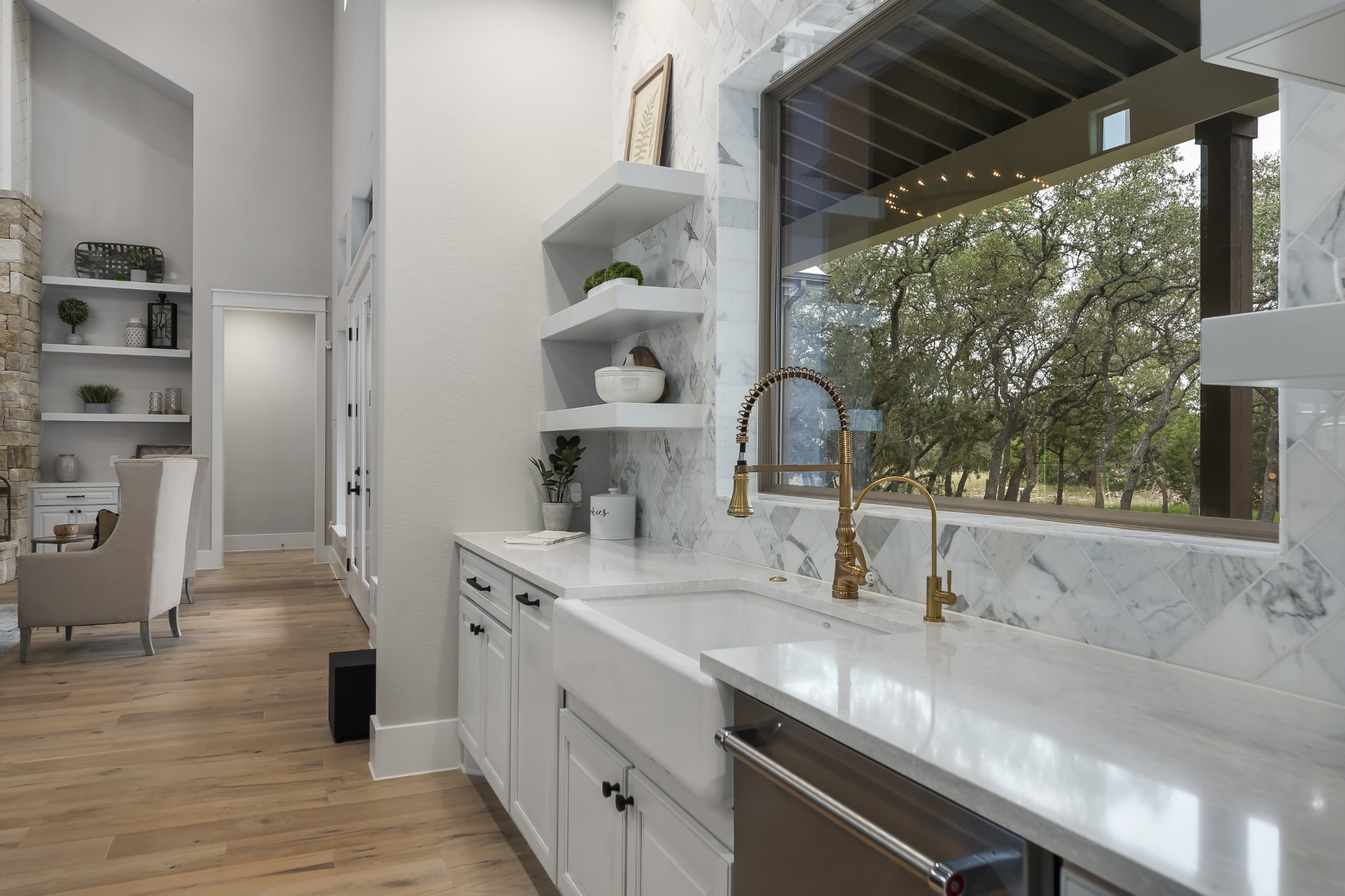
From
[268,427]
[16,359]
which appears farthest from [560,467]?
[268,427]

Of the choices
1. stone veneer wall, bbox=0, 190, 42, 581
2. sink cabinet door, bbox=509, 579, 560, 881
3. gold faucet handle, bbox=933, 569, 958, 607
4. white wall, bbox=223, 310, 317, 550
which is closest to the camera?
gold faucet handle, bbox=933, 569, 958, 607

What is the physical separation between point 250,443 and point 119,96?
3.50 metres

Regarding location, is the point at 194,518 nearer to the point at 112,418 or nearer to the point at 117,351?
the point at 112,418

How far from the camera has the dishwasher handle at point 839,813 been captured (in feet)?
2.65

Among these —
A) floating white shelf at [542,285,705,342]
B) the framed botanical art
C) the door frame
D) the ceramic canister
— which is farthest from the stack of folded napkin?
the door frame

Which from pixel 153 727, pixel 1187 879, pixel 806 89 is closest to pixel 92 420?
pixel 153 727

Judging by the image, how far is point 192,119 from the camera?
820 cm

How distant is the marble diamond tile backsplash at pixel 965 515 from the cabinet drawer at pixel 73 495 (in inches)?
251

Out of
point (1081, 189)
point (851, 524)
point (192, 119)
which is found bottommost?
point (851, 524)

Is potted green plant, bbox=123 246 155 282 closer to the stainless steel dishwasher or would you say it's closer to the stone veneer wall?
the stone veneer wall

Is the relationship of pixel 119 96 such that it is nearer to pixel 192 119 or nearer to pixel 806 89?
pixel 192 119

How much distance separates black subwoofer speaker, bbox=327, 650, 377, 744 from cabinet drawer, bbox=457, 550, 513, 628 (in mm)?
594

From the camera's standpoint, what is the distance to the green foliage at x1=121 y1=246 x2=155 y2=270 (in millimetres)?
7844

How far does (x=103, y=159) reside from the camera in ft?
26.2
